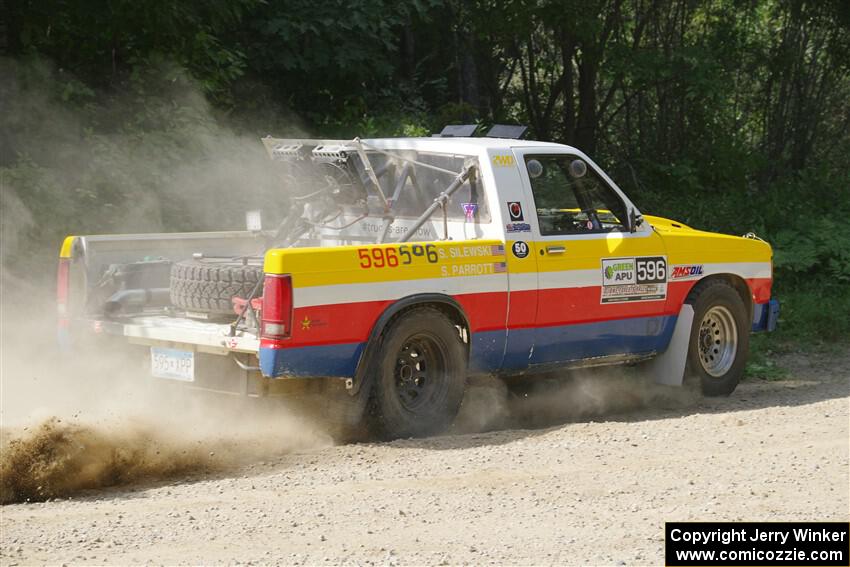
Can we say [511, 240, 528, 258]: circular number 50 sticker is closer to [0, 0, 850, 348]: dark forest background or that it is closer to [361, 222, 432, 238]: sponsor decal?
[361, 222, 432, 238]: sponsor decal

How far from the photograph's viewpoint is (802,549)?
18.0 feet

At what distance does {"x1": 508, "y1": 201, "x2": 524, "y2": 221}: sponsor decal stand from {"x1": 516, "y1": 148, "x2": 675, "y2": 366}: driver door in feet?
0.31

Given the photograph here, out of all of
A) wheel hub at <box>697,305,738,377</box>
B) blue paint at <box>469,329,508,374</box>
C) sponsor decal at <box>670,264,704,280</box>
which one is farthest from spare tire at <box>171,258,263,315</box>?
wheel hub at <box>697,305,738,377</box>

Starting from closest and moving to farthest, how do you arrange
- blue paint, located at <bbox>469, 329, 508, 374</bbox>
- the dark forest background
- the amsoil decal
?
blue paint, located at <bbox>469, 329, 508, 374</bbox>, the amsoil decal, the dark forest background

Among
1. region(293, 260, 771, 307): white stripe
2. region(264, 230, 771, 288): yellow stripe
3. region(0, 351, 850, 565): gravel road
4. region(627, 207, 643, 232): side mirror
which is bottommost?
region(0, 351, 850, 565): gravel road

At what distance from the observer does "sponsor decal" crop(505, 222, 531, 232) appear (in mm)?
8375

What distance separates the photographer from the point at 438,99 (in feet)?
60.3

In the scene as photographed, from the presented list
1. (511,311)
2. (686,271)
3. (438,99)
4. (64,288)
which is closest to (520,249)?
(511,311)

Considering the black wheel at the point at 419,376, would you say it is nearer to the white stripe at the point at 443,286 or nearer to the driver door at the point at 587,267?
the white stripe at the point at 443,286

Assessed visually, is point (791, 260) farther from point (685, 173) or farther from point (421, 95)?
point (421, 95)

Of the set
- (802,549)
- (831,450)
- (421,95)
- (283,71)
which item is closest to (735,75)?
(421,95)

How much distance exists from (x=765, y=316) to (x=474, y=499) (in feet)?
15.3

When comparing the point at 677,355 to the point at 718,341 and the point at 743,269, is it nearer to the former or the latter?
the point at 718,341

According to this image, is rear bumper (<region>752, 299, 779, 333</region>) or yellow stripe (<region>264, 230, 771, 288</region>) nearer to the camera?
yellow stripe (<region>264, 230, 771, 288</region>)
